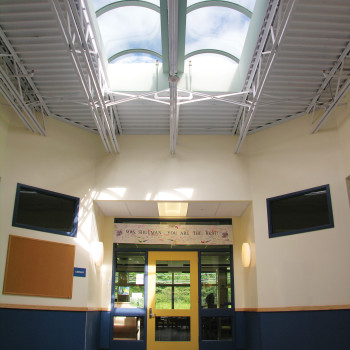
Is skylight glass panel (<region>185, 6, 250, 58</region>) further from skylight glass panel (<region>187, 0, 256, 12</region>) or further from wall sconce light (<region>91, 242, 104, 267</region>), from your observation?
wall sconce light (<region>91, 242, 104, 267</region>)

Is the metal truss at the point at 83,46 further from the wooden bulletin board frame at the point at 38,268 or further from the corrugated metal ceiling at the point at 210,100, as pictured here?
the wooden bulletin board frame at the point at 38,268

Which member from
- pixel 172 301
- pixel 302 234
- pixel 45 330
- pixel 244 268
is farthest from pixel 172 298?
pixel 302 234

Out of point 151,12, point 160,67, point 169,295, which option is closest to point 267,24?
point 151,12

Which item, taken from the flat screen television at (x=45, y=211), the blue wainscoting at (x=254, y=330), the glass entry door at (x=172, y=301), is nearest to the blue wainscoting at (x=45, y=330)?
the blue wainscoting at (x=254, y=330)

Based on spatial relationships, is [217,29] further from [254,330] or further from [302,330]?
[254,330]

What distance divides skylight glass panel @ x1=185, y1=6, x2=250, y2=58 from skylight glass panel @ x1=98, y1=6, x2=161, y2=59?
2.01ft

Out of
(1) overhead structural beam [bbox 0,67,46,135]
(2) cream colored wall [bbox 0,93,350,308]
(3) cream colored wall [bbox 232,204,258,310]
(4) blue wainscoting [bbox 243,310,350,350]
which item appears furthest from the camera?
(3) cream colored wall [bbox 232,204,258,310]

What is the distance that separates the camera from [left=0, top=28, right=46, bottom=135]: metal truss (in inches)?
238

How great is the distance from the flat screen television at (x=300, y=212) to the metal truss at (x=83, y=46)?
12.0ft

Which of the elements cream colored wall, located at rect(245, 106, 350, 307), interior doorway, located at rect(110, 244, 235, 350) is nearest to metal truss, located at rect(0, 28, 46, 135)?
interior doorway, located at rect(110, 244, 235, 350)

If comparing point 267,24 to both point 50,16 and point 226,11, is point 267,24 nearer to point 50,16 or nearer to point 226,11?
point 226,11

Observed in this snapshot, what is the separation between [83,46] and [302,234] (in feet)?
16.7

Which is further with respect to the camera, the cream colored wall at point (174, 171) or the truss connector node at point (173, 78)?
the cream colored wall at point (174, 171)

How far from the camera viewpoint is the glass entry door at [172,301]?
8805 mm
